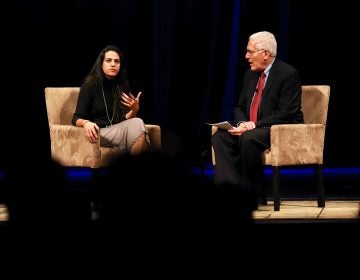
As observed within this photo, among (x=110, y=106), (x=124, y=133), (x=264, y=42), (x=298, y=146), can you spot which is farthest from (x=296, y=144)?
(x=110, y=106)

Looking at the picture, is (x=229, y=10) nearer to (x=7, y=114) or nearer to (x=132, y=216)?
(x=7, y=114)

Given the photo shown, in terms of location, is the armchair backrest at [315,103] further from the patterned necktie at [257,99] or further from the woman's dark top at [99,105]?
the woman's dark top at [99,105]

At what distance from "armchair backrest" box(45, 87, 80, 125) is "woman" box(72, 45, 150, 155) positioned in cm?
18

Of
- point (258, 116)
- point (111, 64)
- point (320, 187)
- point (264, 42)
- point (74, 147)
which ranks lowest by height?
point (320, 187)

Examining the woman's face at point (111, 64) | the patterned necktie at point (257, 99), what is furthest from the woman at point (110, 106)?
the patterned necktie at point (257, 99)

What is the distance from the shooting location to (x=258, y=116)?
14.1 ft

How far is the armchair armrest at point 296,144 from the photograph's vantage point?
4.05 meters

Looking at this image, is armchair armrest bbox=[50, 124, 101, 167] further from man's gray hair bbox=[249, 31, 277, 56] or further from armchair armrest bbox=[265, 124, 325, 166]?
man's gray hair bbox=[249, 31, 277, 56]

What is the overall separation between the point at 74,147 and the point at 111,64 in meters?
0.60

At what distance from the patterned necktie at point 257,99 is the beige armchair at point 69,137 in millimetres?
638

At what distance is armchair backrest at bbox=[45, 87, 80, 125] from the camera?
452 centimetres

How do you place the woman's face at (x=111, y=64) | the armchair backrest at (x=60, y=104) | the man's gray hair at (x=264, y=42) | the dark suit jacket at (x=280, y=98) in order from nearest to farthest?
1. the dark suit jacket at (x=280, y=98)
2. the man's gray hair at (x=264, y=42)
3. the woman's face at (x=111, y=64)
4. the armchair backrest at (x=60, y=104)

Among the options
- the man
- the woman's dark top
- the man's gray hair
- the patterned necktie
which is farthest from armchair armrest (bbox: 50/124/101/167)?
the man's gray hair

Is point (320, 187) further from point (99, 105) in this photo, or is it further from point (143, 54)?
point (143, 54)
